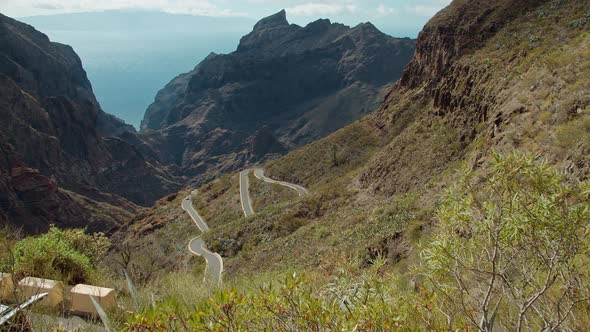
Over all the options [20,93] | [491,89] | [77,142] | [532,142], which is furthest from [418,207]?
[77,142]

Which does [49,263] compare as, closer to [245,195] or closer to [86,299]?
[86,299]

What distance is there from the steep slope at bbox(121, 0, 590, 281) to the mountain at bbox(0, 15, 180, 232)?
147 ft

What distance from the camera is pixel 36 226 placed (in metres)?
83.8

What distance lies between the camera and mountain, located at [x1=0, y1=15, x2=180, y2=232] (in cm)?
8856

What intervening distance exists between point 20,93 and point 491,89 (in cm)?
13428

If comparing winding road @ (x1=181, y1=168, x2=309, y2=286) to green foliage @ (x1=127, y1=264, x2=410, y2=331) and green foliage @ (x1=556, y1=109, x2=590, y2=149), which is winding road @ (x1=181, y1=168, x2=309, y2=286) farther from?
green foliage @ (x1=127, y1=264, x2=410, y2=331)

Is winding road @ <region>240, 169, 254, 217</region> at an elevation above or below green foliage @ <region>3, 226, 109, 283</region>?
below

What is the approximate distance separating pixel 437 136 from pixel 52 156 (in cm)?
12150

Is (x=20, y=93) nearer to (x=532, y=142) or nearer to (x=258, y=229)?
(x=258, y=229)

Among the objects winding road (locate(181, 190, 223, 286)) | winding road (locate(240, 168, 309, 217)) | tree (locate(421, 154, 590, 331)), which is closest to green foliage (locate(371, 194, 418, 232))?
winding road (locate(181, 190, 223, 286))

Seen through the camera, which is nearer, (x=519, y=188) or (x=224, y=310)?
(x=224, y=310)

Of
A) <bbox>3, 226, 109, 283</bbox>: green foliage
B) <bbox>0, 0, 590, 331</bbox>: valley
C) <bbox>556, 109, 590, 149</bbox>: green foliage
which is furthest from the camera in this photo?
<bbox>556, 109, 590, 149</bbox>: green foliage

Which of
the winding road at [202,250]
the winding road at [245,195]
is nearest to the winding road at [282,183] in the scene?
the winding road at [245,195]

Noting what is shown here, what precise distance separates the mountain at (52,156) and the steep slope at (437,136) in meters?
44.7
